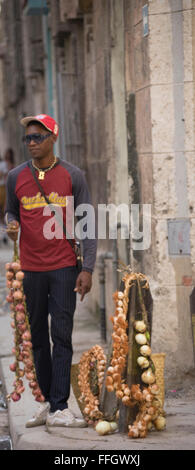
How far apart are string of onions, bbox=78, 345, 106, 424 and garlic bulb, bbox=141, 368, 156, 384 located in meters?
0.44

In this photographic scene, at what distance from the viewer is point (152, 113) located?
6297mm

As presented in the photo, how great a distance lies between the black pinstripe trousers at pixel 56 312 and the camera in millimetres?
5555

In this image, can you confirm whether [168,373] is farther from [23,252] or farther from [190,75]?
[190,75]

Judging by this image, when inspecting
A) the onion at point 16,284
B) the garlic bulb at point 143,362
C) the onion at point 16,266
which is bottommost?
the garlic bulb at point 143,362

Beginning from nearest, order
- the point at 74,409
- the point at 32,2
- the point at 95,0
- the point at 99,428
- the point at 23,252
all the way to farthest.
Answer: the point at 99,428 < the point at 23,252 < the point at 74,409 < the point at 95,0 < the point at 32,2

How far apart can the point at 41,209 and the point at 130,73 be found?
179 centimetres

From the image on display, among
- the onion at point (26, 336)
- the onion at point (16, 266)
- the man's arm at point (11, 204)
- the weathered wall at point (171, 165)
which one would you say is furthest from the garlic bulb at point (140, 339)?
the weathered wall at point (171, 165)

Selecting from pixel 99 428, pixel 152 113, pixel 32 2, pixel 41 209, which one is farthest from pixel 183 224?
pixel 32 2

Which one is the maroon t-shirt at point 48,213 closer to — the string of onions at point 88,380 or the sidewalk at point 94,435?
the string of onions at point 88,380

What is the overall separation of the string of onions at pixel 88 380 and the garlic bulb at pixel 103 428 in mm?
176

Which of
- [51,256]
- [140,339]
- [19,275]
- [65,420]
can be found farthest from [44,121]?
[65,420]

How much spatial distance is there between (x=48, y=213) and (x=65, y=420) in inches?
48.5

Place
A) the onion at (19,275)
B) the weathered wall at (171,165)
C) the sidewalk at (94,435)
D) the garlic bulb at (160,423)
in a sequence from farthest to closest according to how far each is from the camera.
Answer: the weathered wall at (171,165), the onion at (19,275), the garlic bulb at (160,423), the sidewalk at (94,435)

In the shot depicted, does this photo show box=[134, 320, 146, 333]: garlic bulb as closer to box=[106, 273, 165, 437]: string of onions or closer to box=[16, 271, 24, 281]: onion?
box=[106, 273, 165, 437]: string of onions
